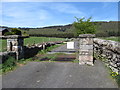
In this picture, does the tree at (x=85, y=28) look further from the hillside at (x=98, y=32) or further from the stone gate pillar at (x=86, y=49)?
the hillside at (x=98, y=32)

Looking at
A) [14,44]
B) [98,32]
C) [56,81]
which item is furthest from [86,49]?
[98,32]

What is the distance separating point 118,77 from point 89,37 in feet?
8.09

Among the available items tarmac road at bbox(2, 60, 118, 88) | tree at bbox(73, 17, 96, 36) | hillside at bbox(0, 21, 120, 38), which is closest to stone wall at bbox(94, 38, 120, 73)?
tarmac road at bbox(2, 60, 118, 88)

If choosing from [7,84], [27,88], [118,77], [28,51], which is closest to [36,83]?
[27,88]

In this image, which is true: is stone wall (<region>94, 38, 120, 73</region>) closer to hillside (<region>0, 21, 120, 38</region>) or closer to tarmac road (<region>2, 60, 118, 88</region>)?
tarmac road (<region>2, 60, 118, 88</region>)

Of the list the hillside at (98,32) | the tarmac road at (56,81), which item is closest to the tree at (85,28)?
the tarmac road at (56,81)

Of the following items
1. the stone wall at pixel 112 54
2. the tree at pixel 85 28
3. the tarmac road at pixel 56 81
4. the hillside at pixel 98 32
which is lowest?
the tarmac road at pixel 56 81

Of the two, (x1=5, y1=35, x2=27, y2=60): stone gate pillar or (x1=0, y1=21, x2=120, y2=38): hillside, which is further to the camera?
(x1=0, y1=21, x2=120, y2=38): hillside

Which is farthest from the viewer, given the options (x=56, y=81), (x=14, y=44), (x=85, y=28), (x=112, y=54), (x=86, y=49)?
(x=85, y=28)

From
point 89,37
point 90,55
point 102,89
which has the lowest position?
point 102,89

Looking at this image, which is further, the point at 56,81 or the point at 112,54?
the point at 112,54

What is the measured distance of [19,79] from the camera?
382cm

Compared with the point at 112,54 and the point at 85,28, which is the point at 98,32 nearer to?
the point at 85,28

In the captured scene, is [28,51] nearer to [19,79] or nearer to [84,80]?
[19,79]
